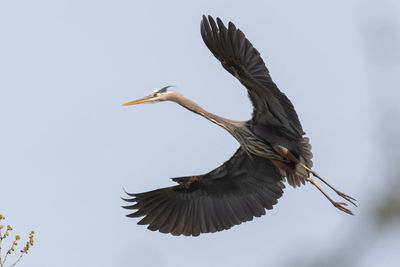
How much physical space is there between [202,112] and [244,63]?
4.42 feet

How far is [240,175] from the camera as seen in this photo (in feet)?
32.1

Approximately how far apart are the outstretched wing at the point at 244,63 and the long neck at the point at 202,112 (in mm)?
625

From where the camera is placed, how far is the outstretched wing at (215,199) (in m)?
9.62

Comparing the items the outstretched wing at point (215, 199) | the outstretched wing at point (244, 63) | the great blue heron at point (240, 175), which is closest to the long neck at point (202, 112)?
the great blue heron at point (240, 175)

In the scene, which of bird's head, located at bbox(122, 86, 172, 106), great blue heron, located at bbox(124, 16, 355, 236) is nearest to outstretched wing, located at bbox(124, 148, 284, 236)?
great blue heron, located at bbox(124, 16, 355, 236)

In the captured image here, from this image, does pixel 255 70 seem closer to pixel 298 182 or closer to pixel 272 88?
pixel 272 88

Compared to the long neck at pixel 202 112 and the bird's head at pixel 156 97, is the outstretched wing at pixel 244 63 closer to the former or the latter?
the long neck at pixel 202 112

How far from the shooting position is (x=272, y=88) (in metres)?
8.06

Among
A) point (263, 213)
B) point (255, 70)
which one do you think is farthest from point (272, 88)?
point (263, 213)

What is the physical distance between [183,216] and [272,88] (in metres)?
2.93

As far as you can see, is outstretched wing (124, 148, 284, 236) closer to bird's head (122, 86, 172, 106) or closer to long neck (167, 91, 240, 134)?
long neck (167, 91, 240, 134)

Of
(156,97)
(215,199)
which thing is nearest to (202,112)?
(156,97)

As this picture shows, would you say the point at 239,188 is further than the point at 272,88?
Yes

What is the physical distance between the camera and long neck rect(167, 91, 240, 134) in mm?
8953
